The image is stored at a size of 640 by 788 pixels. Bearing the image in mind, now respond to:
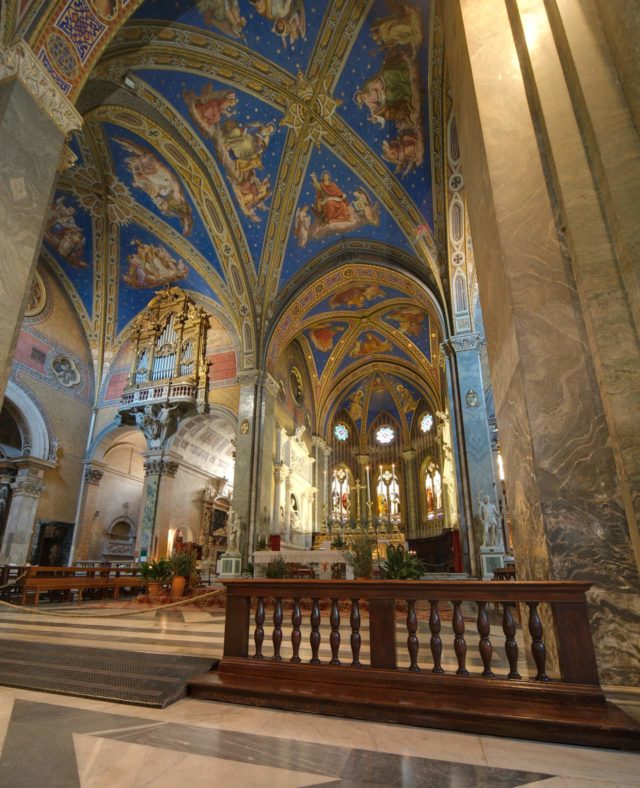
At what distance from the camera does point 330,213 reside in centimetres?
1265

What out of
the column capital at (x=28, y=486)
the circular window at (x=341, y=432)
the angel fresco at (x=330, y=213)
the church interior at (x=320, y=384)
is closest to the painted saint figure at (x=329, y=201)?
the angel fresco at (x=330, y=213)

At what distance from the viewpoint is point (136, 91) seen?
33.1ft

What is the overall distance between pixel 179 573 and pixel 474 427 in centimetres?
713

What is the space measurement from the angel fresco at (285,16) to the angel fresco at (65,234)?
7.92 meters

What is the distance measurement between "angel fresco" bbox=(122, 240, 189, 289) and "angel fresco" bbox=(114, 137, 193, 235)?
1.47 metres

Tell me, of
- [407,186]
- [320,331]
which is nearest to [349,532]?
[320,331]

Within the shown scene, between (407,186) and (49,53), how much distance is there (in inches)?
322

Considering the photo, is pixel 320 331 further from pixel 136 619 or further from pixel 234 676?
pixel 234 676

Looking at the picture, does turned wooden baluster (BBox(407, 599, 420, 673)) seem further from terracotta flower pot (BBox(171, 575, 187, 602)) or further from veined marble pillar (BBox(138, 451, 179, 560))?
veined marble pillar (BBox(138, 451, 179, 560))

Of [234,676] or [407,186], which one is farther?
[407,186]

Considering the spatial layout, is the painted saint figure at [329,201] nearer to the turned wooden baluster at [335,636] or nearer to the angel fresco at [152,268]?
the angel fresco at [152,268]

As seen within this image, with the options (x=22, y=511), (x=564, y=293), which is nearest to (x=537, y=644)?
(x=564, y=293)

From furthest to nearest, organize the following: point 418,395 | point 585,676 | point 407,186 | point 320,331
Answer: point 418,395
point 320,331
point 407,186
point 585,676

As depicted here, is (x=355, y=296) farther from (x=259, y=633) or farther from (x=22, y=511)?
(x=259, y=633)
